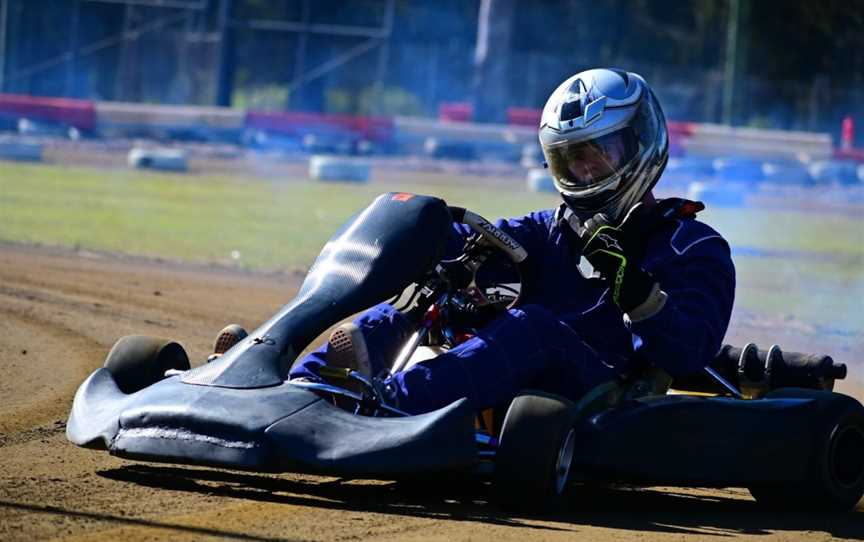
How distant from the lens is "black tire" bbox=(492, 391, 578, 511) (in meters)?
4.21

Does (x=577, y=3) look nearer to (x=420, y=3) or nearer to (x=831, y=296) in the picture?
(x=420, y=3)

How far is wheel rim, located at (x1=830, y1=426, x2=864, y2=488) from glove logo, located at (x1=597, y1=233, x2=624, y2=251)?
96 centimetres

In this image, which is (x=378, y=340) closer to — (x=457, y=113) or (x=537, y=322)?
(x=537, y=322)

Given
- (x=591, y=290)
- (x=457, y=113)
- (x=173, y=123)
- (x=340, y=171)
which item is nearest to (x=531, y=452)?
(x=591, y=290)

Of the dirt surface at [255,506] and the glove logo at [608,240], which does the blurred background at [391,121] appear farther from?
the glove logo at [608,240]

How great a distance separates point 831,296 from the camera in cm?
1155

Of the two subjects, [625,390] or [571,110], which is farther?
[571,110]

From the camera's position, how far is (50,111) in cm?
2309

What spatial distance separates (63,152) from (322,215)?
7360 millimetres

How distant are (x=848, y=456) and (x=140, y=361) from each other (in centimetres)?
225

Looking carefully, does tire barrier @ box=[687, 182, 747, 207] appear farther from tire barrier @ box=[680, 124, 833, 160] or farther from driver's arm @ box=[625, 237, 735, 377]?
driver's arm @ box=[625, 237, 735, 377]

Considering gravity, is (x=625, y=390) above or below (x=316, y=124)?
above

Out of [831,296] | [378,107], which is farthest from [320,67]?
[831,296]

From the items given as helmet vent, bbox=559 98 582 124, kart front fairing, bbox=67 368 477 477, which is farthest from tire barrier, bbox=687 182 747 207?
kart front fairing, bbox=67 368 477 477
